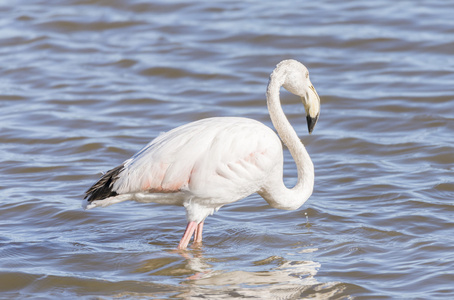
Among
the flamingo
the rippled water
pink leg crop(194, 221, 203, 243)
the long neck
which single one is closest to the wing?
the flamingo

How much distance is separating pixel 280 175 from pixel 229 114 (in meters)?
4.66

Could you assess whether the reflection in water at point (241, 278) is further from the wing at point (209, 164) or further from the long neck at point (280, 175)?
the wing at point (209, 164)

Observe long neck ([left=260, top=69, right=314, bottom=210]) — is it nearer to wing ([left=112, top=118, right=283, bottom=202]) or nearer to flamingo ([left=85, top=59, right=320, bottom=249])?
flamingo ([left=85, top=59, right=320, bottom=249])

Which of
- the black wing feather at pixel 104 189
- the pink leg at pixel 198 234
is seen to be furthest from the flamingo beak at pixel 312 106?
the black wing feather at pixel 104 189

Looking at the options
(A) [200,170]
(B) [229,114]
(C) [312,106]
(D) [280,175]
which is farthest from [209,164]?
(B) [229,114]

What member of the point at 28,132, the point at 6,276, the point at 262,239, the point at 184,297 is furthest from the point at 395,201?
the point at 28,132

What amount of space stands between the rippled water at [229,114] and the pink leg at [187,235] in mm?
79

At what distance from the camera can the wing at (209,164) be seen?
679 centimetres

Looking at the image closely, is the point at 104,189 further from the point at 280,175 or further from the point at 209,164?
the point at 280,175

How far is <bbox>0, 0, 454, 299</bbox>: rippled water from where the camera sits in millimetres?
6863

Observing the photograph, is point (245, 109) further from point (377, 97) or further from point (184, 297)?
point (184, 297)

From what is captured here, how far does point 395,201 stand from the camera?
866cm

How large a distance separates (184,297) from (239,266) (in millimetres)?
836

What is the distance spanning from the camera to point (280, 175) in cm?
714
